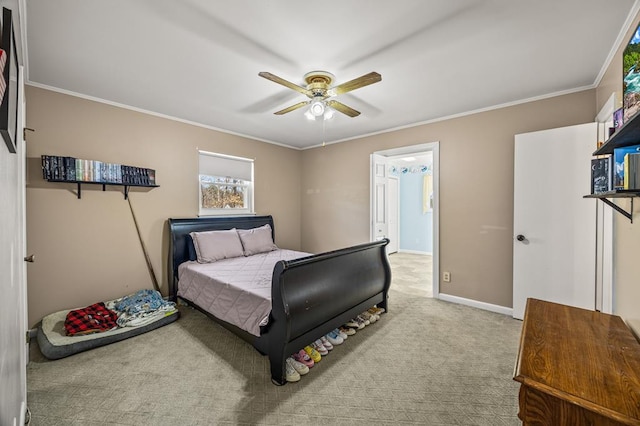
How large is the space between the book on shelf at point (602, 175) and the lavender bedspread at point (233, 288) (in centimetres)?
216

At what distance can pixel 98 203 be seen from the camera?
3088mm

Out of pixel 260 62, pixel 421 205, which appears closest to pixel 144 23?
pixel 260 62

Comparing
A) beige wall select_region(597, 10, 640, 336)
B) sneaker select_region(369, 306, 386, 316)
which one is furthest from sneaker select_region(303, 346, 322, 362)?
beige wall select_region(597, 10, 640, 336)

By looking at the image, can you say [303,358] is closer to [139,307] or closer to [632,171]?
[139,307]

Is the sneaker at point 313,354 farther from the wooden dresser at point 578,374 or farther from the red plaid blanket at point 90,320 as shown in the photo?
the red plaid blanket at point 90,320

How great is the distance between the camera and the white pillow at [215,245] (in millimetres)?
3449

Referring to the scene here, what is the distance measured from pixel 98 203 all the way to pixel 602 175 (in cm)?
437

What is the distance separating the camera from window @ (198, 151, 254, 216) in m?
4.07

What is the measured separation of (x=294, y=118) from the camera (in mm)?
3705

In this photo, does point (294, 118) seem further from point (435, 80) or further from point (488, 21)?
point (488, 21)

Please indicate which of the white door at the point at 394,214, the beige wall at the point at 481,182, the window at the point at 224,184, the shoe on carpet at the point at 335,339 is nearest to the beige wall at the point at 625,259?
the beige wall at the point at 481,182

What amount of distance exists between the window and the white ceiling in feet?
3.62

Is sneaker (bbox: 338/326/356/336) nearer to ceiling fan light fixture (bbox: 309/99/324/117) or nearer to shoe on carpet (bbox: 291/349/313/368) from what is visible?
shoe on carpet (bbox: 291/349/313/368)

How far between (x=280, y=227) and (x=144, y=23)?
3674 millimetres
